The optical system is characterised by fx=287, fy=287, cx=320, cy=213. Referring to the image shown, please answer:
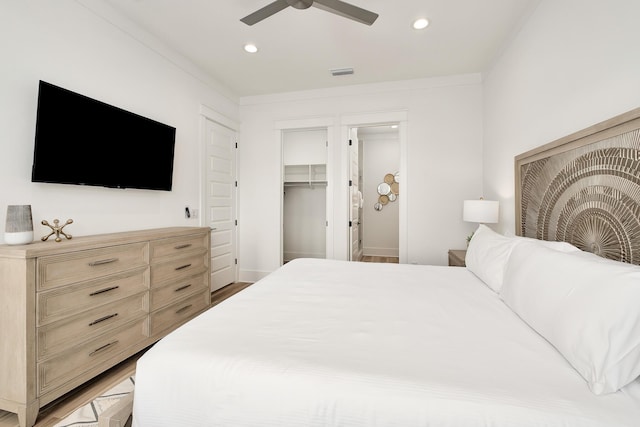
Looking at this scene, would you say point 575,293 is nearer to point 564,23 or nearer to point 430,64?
point 564,23

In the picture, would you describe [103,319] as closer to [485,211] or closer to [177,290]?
[177,290]

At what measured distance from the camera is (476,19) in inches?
101

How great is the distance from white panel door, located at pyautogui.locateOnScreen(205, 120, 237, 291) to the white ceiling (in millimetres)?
810

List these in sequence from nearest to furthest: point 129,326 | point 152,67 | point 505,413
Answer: point 505,413, point 129,326, point 152,67

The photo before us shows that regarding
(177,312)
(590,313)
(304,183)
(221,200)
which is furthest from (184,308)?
(304,183)

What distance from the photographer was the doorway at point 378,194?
6215 mm

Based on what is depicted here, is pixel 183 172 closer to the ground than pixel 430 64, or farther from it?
closer to the ground

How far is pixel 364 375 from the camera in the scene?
0.88 meters

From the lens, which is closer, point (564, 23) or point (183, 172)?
point (564, 23)

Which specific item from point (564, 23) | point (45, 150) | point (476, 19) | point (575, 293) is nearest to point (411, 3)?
point (476, 19)

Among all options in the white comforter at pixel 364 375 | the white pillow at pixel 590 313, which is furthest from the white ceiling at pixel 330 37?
the white comforter at pixel 364 375

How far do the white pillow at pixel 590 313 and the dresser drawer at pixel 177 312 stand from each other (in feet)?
8.40

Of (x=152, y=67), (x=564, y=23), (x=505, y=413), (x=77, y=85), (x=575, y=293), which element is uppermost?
(x=152, y=67)

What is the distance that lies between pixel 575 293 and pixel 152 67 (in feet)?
11.8
